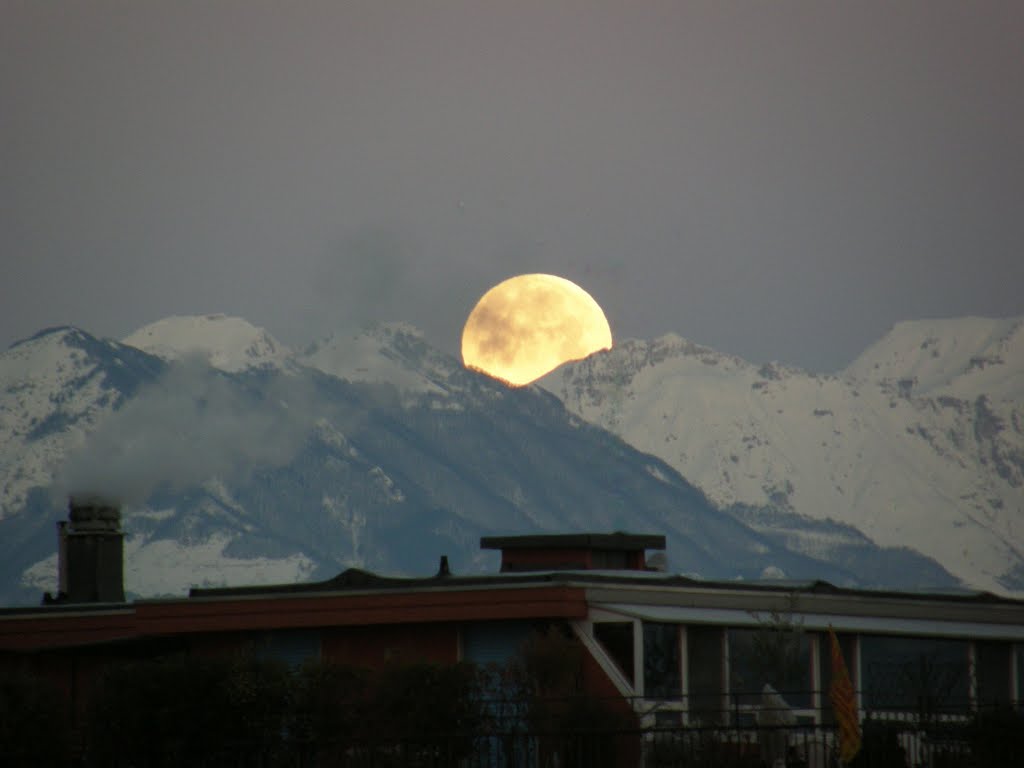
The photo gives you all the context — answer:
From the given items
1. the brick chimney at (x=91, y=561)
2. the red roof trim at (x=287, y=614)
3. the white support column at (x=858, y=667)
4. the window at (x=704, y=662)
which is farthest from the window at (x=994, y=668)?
the brick chimney at (x=91, y=561)

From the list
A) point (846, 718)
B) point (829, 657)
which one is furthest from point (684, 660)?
point (846, 718)

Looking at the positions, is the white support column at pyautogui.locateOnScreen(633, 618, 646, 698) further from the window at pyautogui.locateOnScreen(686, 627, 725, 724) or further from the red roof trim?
the window at pyautogui.locateOnScreen(686, 627, 725, 724)

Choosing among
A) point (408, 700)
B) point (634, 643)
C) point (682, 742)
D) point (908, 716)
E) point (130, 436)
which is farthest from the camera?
point (130, 436)

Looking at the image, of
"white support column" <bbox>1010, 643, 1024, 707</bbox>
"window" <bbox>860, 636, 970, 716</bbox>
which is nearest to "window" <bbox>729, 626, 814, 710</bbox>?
"window" <bbox>860, 636, 970, 716</bbox>

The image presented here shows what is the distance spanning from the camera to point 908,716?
42281 mm

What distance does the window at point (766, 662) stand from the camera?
129ft

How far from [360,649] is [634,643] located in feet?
18.9

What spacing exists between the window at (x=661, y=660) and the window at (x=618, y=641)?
0.29m

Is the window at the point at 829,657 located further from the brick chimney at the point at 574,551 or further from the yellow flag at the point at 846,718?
the yellow flag at the point at 846,718

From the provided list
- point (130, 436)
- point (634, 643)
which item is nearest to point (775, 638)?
point (634, 643)

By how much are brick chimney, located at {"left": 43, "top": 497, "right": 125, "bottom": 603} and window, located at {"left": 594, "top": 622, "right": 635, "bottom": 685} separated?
1816cm

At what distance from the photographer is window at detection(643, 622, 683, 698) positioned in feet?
128

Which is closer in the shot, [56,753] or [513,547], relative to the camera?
[56,753]

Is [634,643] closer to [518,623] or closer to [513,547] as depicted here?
[518,623]
